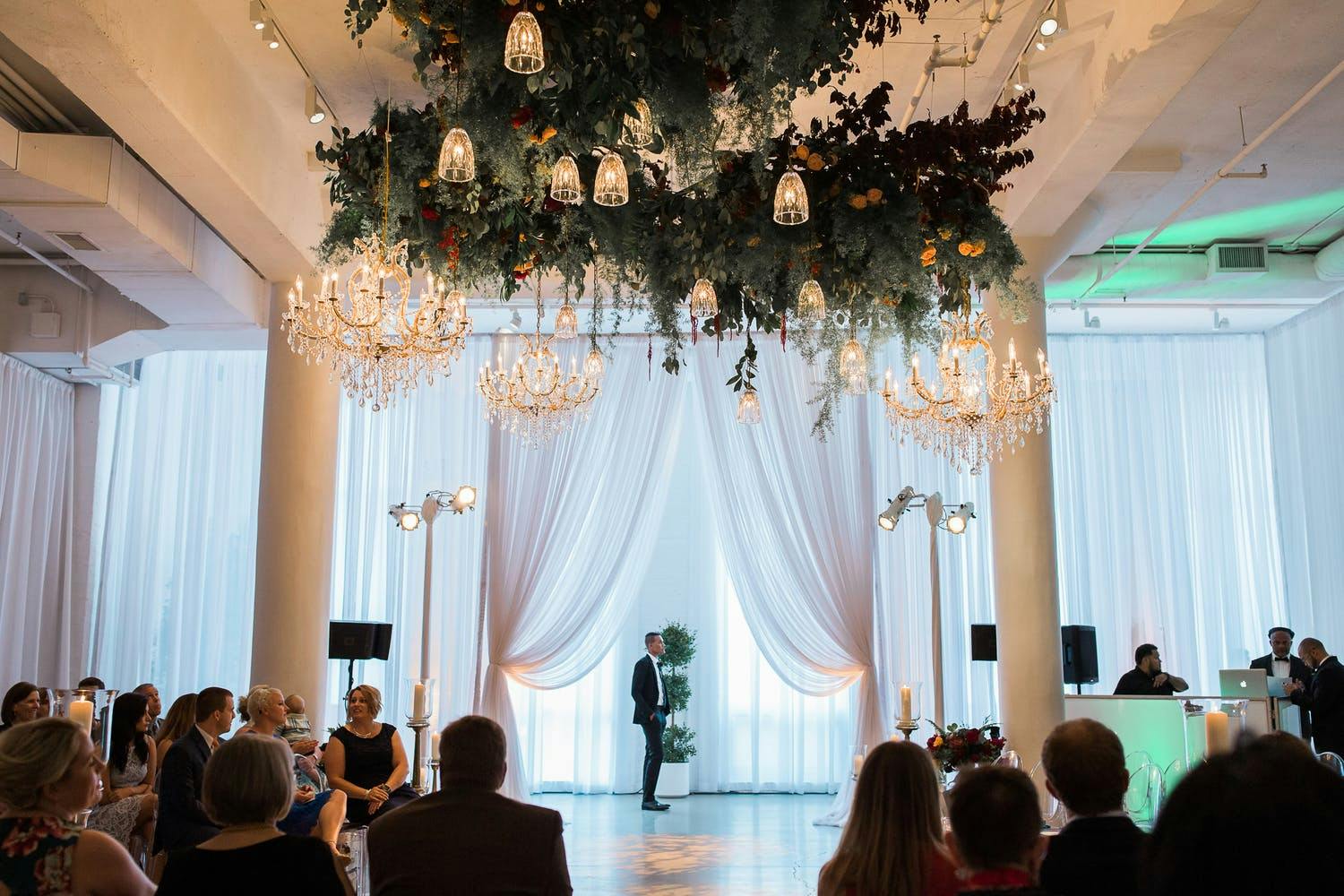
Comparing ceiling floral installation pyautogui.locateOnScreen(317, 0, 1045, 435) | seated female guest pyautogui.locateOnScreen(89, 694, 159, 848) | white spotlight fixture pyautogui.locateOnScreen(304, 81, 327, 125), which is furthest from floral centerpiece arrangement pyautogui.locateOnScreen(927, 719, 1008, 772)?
white spotlight fixture pyautogui.locateOnScreen(304, 81, 327, 125)

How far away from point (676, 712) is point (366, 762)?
5607mm

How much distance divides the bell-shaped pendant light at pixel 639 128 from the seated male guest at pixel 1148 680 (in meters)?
6.87

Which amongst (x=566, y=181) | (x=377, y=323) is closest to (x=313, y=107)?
(x=377, y=323)

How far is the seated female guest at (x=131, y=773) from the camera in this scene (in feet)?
20.0

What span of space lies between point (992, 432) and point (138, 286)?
6110 millimetres

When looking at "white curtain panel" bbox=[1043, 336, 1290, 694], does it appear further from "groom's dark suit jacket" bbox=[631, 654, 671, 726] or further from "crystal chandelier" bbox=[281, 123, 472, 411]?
"crystal chandelier" bbox=[281, 123, 472, 411]

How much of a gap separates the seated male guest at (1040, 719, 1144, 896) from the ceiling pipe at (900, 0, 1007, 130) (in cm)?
386

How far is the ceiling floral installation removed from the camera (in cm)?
410

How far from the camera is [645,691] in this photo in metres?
10.8

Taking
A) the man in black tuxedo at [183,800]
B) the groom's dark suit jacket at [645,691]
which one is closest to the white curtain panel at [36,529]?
the groom's dark suit jacket at [645,691]

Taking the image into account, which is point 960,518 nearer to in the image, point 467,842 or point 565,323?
point 565,323

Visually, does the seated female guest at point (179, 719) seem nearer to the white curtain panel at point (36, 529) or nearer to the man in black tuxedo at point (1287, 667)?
the white curtain panel at point (36, 529)

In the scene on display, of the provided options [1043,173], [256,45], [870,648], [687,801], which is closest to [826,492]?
[870,648]

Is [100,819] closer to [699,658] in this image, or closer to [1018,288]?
[1018,288]
